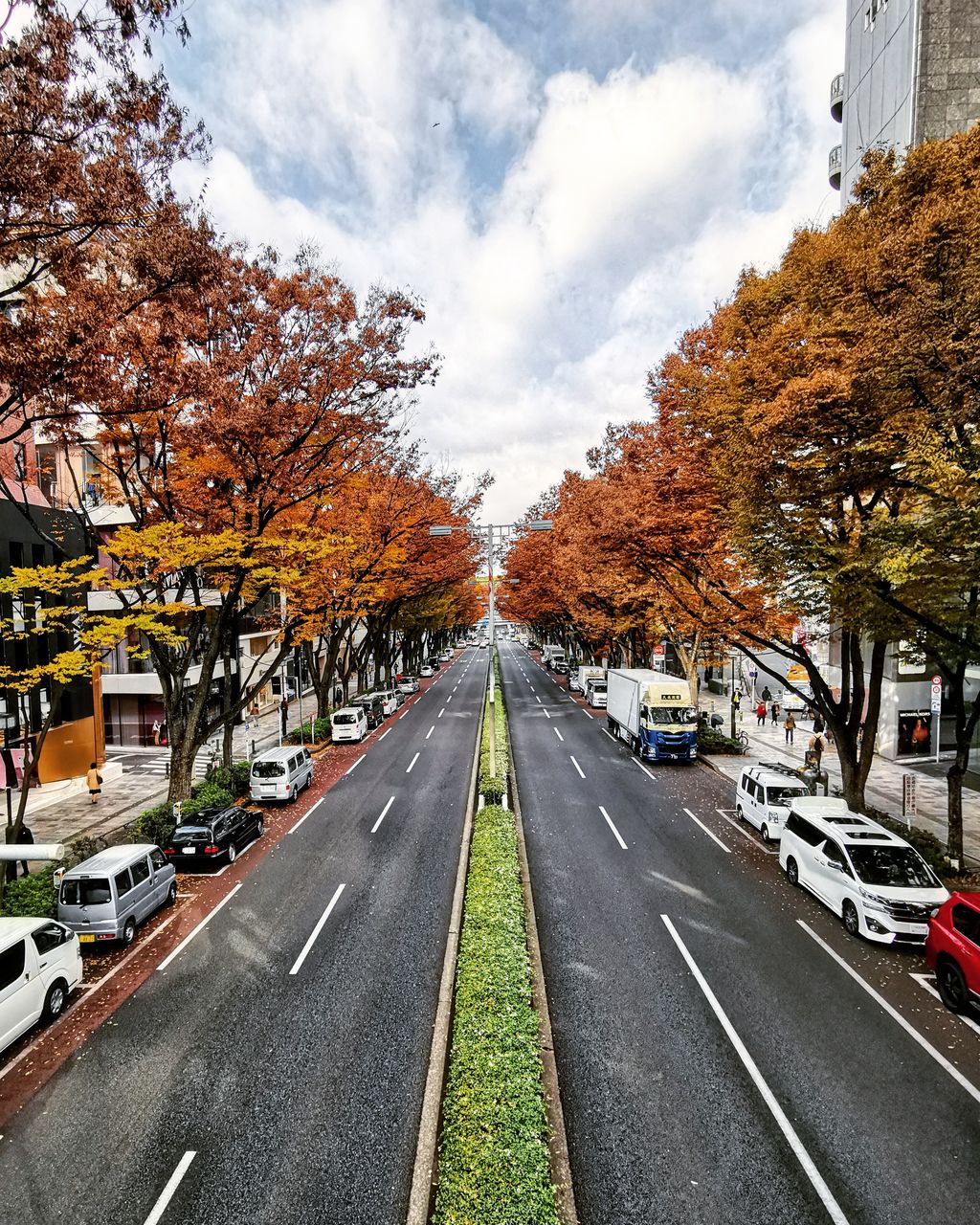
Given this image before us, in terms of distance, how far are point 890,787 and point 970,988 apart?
15320 millimetres

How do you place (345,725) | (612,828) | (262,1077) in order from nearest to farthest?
(262,1077), (612,828), (345,725)

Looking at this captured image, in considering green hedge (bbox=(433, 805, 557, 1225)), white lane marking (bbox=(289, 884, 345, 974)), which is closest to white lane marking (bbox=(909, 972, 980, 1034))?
green hedge (bbox=(433, 805, 557, 1225))

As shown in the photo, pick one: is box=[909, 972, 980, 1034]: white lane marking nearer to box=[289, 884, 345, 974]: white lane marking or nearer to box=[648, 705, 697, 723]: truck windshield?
box=[289, 884, 345, 974]: white lane marking

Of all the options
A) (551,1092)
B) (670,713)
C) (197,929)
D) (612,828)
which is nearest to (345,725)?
(670,713)

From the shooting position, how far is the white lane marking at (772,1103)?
6.25m

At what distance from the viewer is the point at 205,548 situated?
49.0 feet

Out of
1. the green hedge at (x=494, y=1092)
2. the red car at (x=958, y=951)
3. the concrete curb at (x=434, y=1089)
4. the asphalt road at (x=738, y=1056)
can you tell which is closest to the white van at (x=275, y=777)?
the concrete curb at (x=434, y=1089)

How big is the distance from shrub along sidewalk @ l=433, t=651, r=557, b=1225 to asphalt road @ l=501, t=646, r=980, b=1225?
0.77 m

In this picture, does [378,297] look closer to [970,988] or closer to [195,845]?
[195,845]

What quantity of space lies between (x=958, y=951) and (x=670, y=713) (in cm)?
1669

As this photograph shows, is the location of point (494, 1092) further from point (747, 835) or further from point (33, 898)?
point (747, 835)

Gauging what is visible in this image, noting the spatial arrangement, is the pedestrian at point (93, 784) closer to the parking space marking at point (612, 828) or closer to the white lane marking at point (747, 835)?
the parking space marking at point (612, 828)

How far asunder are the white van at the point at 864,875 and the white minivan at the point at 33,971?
14.2 m

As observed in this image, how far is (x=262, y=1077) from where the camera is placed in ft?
26.8
